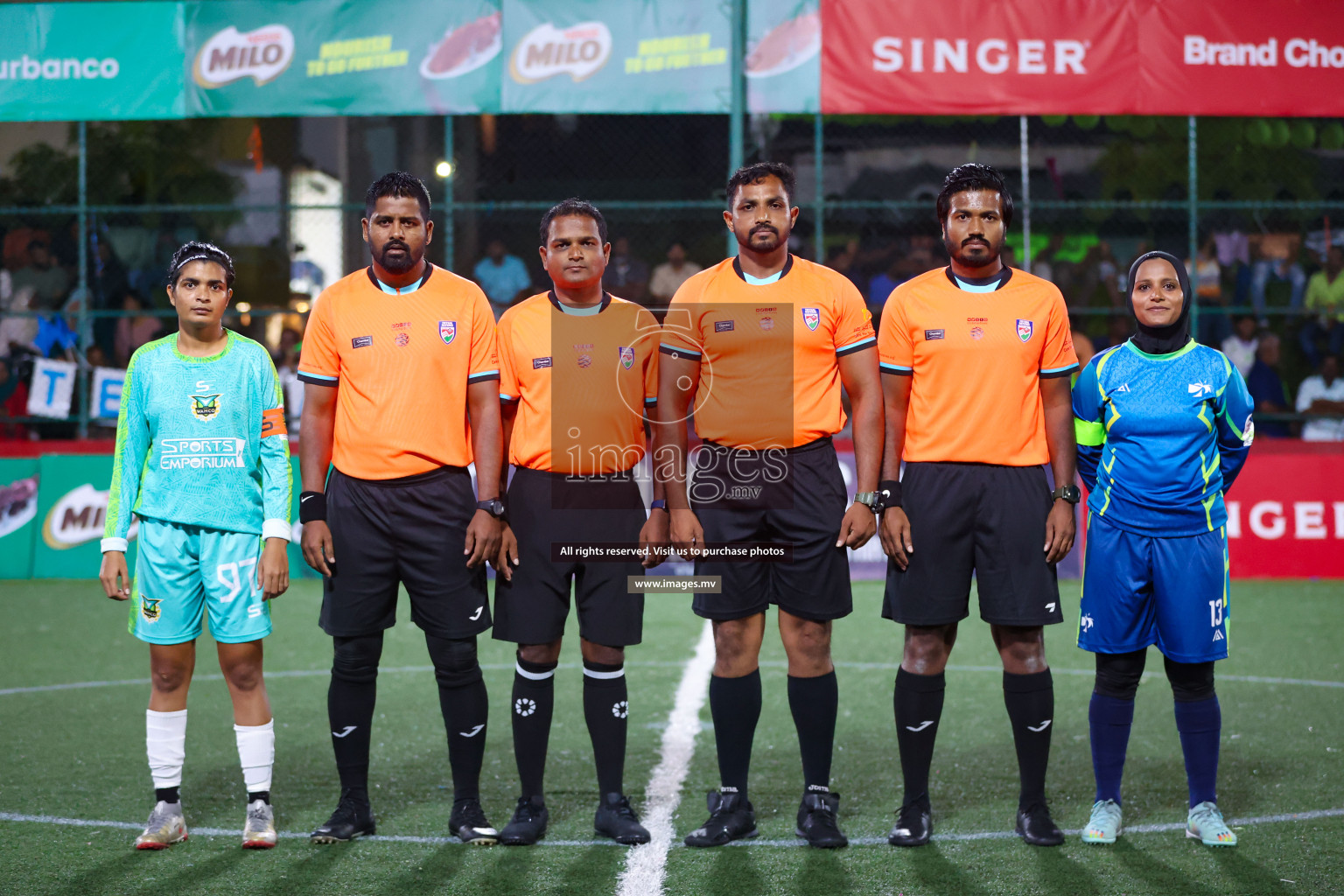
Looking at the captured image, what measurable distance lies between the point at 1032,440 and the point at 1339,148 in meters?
14.0

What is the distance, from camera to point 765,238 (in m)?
4.46

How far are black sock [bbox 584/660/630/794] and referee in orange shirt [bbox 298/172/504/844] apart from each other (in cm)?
40

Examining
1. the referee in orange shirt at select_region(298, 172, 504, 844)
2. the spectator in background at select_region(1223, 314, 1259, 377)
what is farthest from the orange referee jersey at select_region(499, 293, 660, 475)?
the spectator in background at select_region(1223, 314, 1259, 377)

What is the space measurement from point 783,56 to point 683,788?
8.54m

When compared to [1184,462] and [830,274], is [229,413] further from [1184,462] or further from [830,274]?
[1184,462]

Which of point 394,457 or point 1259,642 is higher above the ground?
point 394,457

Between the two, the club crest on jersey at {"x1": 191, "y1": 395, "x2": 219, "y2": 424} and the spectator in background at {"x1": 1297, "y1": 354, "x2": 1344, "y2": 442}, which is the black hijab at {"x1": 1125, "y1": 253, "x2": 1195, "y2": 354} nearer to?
the club crest on jersey at {"x1": 191, "y1": 395, "x2": 219, "y2": 424}

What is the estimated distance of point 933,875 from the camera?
4152mm

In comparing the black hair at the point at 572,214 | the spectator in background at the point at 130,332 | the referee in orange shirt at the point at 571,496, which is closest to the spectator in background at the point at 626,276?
the spectator in background at the point at 130,332

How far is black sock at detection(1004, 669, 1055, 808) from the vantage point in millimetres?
4484

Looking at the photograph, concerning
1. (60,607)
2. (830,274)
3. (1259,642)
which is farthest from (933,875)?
(60,607)

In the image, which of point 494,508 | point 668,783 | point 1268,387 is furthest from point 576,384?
point 1268,387

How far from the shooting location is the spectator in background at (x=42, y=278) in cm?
1507

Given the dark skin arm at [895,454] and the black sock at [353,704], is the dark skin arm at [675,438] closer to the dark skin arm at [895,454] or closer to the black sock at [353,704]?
the dark skin arm at [895,454]
